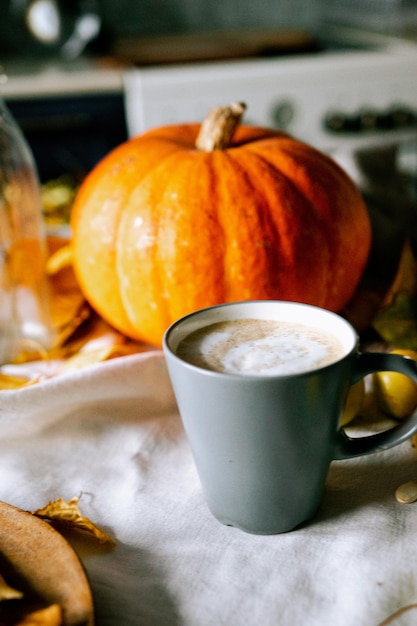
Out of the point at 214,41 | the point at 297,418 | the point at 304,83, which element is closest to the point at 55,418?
the point at 297,418

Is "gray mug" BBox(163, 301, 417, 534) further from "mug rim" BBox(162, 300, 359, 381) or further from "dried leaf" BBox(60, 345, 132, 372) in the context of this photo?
"dried leaf" BBox(60, 345, 132, 372)

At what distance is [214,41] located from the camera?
198cm

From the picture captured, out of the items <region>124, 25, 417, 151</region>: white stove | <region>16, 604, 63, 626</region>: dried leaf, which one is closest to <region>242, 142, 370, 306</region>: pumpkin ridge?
<region>16, 604, 63, 626</region>: dried leaf

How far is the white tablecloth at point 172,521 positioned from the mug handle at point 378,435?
0.04 m

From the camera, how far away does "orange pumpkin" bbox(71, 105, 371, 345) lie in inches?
23.6

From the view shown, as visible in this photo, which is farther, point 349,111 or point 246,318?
point 349,111

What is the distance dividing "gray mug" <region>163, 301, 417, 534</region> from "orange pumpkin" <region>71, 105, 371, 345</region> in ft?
0.53

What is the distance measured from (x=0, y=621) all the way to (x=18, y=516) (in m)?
0.08

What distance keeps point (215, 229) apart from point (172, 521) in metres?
0.27

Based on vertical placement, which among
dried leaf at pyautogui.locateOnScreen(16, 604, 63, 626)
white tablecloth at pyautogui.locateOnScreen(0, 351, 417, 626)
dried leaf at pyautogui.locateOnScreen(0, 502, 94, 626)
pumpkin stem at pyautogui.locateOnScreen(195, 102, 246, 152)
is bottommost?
Result: white tablecloth at pyautogui.locateOnScreen(0, 351, 417, 626)

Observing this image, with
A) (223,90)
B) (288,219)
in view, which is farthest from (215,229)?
(223,90)

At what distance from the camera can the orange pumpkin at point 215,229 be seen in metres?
0.60

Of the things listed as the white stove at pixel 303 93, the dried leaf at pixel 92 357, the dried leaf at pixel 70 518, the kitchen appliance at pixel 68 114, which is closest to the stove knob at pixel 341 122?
the white stove at pixel 303 93

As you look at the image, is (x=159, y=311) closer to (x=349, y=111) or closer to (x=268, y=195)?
(x=268, y=195)
